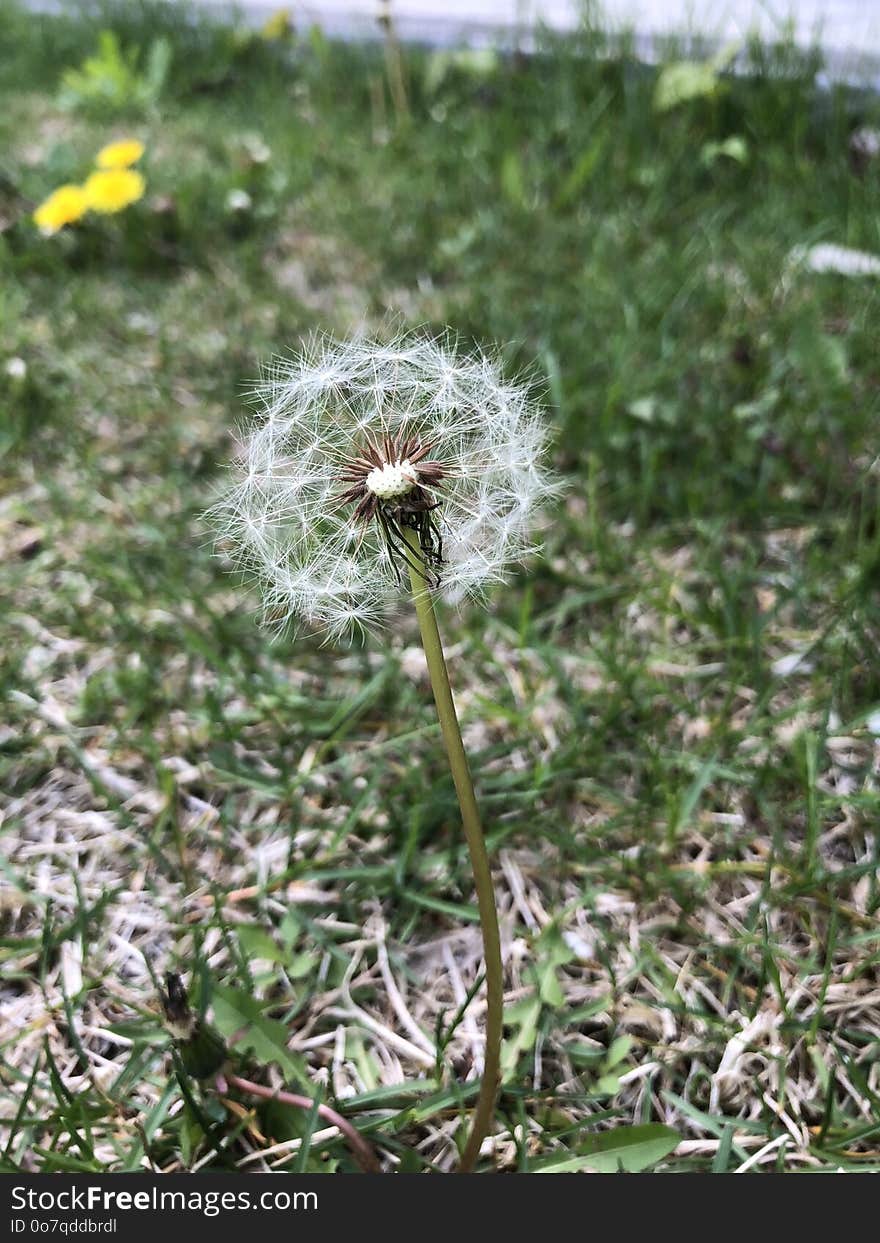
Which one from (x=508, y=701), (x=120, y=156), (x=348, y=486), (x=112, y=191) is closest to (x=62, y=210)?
(x=112, y=191)

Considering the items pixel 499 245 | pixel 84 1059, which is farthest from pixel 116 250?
pixel 84 1059

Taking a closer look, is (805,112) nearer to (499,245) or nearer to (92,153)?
(499,245)

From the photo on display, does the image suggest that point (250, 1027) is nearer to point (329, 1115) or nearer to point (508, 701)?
point (329, 1115)

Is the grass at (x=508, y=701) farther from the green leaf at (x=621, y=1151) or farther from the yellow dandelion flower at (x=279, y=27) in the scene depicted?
the yellow dandelion flower at (x=279, y=27)

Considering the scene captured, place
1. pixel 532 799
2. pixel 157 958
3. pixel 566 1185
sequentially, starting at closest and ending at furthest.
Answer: pixel 566 1185 < pixel 157 958 < pixel 532 799

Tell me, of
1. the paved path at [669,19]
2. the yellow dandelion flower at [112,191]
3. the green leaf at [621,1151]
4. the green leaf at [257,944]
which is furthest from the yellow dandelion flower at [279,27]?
the green leaf at [621,1151]

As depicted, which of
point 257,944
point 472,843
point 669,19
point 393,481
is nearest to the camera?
point 393,481
